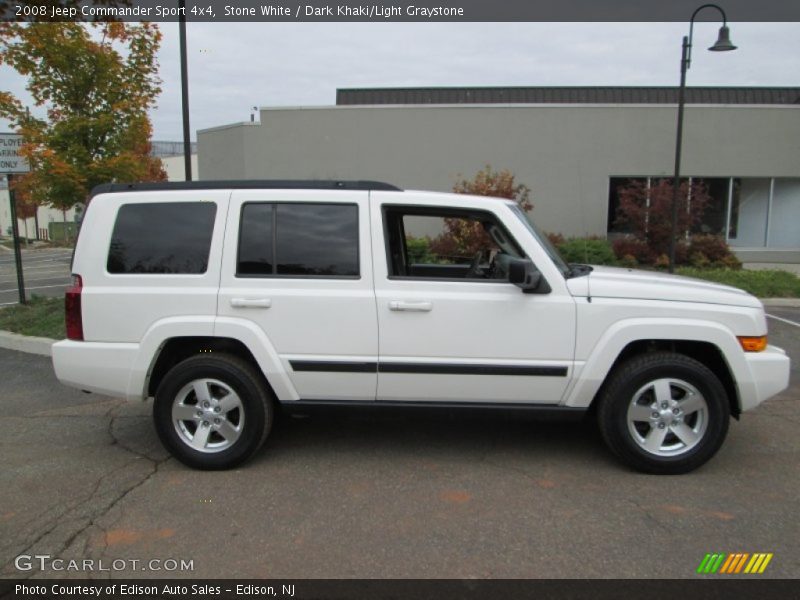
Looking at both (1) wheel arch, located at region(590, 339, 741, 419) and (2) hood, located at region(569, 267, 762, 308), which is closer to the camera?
(2) hood, located at region(569, 267, 762, 308)

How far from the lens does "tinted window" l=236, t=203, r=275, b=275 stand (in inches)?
161

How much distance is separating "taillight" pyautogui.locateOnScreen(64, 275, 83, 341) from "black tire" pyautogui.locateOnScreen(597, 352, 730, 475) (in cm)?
351

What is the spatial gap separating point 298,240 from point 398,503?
1.80 metres

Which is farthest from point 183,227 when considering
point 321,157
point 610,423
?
point 321,157

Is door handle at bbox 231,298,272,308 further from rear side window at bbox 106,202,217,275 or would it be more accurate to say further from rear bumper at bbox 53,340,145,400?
rear bumper at bbox 53,340,145,400

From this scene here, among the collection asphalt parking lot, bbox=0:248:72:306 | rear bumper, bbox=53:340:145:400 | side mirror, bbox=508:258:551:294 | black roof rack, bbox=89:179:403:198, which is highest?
black roof rack, bbox=89:179:403:198

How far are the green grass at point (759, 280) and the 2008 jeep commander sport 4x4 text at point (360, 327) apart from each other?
8.62 meters

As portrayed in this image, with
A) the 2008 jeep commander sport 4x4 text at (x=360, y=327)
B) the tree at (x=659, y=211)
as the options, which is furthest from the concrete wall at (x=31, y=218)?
the 2008 jeep commander sport 4x4 text at (x=360, y=327)

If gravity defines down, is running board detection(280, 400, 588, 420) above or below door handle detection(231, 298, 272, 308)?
below

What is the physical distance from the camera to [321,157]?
18.0 m

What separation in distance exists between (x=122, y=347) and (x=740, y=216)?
19.0 meters

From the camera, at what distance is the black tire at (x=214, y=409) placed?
4.06m

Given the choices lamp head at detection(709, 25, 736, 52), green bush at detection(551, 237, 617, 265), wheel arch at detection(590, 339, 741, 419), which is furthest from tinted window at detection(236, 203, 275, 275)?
green bush at detection(551, 237, 617, 265)

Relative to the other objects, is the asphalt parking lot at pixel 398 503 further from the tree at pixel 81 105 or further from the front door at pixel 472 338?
the tree at pixel 81 105
